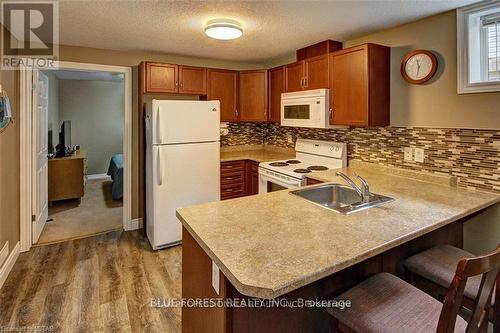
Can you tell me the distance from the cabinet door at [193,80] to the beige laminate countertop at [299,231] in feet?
7.28

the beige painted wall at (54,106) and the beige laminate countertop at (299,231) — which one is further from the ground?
the beige painted wall at (54,106)

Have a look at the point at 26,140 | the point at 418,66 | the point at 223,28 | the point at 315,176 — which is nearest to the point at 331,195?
the point at 315,176

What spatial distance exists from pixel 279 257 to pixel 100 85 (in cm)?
702

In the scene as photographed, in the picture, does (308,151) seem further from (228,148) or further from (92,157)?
(92,157)

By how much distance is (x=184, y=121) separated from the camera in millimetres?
3137

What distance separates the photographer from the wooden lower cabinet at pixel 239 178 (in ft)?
12.1

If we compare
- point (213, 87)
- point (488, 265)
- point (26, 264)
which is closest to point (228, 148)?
point (213, 87)

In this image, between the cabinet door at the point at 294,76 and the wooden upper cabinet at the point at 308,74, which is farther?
the cabinet door at the point at 294,76

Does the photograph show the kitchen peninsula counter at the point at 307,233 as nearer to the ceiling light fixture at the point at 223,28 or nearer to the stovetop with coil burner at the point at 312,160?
the stovetop with coil burner at the point at 312,160

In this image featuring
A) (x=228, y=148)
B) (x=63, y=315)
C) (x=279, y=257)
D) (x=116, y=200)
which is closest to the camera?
(x=279, y=257)

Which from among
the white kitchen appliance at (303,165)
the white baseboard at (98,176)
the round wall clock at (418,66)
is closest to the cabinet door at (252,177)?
the white kitchen appliance at (303,165)

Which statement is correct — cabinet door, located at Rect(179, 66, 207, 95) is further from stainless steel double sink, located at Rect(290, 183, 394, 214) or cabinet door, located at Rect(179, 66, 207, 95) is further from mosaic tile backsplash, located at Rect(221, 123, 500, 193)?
stainless steel double sink, located at Rect(290, 183, 394, 214)

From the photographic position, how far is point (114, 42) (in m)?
3.10

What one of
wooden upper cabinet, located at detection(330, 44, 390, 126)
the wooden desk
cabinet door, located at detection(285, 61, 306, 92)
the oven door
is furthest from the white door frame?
wooden upper cabinet, located at detection(330, 44, 390, 126)
